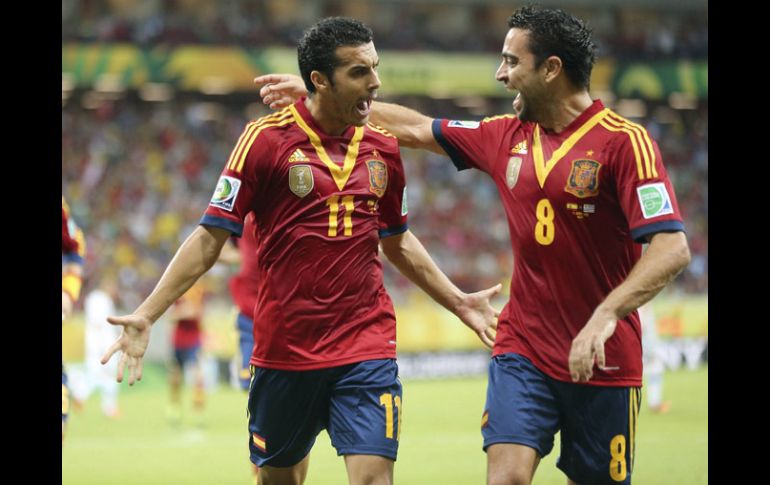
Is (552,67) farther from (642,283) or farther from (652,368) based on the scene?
(652,368)

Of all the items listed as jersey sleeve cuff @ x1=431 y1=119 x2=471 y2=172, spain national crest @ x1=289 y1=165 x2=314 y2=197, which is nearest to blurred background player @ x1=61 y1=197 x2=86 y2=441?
spain national crest @ x1=289 y1=165 x2=314 y2=197

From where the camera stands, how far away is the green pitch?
11.1m

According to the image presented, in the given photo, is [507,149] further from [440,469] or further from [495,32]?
[495,32]

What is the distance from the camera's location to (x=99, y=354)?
62.0 feet

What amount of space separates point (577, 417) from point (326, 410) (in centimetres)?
138

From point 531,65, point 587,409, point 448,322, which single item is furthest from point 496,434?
point 448,322

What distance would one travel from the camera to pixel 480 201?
3203 centimetres

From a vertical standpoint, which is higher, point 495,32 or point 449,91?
point 495,32

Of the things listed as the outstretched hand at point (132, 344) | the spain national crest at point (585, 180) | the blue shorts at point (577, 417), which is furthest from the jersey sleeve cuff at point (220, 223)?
the spain national crest at point (585, 180)

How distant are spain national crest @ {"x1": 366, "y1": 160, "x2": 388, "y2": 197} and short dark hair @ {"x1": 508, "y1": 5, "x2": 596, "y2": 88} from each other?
104 centimetres

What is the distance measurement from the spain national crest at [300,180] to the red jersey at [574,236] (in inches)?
42.8

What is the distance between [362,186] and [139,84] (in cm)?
2479

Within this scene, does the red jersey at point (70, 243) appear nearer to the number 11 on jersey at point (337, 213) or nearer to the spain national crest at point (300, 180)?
the spain national crest at point (300, 180)

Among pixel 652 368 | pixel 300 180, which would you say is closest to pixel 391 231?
pixel 300 180
